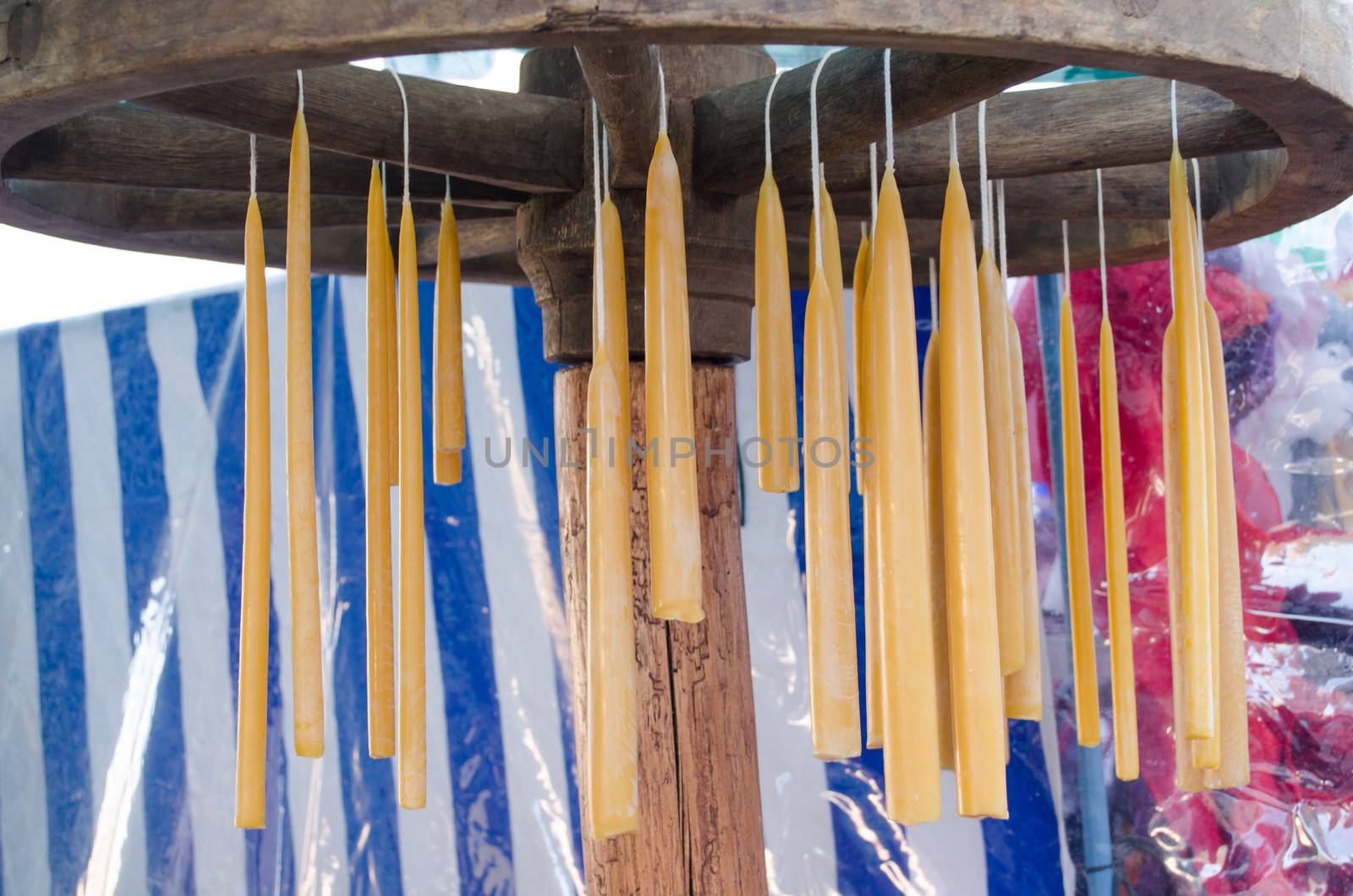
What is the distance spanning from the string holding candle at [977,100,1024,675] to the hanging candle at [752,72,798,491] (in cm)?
18

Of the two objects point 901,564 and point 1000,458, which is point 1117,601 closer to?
point 1000,458

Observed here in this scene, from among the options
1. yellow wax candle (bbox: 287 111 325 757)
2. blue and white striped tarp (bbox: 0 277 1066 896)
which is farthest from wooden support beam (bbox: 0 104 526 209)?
blue and white striped tarp (bbox: 0 277 1066 896)

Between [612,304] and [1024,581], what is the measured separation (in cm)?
52

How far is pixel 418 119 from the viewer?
3.97 feet

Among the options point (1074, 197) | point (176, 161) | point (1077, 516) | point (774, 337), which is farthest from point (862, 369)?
point (176, 161)

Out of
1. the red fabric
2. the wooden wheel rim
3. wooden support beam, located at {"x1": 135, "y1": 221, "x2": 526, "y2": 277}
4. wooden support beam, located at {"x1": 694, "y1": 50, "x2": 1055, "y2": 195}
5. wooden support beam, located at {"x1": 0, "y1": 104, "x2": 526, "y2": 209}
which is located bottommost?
the red fabric

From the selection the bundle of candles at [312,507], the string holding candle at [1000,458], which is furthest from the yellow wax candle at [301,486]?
the string holding candle at [1000,458]

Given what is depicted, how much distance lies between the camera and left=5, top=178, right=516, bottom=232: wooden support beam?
1.55 meters

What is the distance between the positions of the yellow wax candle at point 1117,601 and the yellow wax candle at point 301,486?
33.5 inches

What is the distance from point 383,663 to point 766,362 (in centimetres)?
47

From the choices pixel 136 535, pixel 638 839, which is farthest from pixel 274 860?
pixel 638 839

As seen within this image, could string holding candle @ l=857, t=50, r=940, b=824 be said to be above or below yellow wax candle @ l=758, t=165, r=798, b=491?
below

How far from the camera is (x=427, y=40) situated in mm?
762

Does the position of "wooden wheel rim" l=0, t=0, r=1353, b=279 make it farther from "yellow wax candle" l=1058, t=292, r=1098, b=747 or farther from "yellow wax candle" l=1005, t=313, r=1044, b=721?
"yellow wax candle" l=1058, t=292, r=1098, b=747
